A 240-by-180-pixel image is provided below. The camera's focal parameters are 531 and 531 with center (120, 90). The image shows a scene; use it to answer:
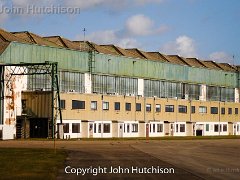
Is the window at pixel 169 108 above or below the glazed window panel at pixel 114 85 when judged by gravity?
below

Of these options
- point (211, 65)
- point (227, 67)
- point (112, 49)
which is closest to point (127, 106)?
point (112, 49)

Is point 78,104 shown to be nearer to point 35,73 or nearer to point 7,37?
point 35,73

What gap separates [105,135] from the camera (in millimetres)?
96188

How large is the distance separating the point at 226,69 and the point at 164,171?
112611 millimetres

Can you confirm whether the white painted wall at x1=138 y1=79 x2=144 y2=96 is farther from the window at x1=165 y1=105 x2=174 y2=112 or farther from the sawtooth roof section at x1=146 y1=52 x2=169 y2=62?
the sawtooth roof section at x1=146 y1=52 x2=169 y2=62

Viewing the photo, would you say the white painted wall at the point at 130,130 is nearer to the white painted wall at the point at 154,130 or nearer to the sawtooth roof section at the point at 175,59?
the white painted wall at the point at 154,130

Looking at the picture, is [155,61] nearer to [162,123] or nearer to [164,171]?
[162,123]

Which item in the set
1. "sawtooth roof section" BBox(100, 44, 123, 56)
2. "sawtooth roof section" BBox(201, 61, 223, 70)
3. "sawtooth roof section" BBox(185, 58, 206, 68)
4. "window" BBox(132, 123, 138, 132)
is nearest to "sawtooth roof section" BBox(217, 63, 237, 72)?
"sawtooth roof section" BBox(201, 61, 223, 70)

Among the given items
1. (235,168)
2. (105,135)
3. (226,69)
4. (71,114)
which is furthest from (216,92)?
(235,168)

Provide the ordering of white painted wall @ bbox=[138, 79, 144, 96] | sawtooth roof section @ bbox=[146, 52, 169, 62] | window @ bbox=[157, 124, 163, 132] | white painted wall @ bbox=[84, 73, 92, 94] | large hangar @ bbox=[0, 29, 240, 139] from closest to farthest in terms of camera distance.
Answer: large hangar @ bbox=[0, 29, 240, 139]
white painted wall @ bbox=[84, 73, 92, 94]
window @ bbox=[157, 124, 163, 132]
white painted wall @ bbox=[138, 79, 144, 96]
sawtooth roof section @ bbox=[146, 52, 169, 62]

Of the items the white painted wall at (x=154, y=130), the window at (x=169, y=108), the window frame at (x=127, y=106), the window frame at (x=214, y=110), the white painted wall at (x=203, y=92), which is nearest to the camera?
the window frame at (x=127, y=106)

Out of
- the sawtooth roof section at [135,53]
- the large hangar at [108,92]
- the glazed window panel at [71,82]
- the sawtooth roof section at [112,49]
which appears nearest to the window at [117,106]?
the large hangar at [108,92]

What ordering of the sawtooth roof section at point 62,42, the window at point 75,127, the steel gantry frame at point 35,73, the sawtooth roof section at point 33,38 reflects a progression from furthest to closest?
the sawtooth roof section at point 62,42 → the sawtooth roof section at point 33,38 → the window at point 75,127 → the steel gantry frame at point 35,73

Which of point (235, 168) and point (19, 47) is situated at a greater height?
point (19, 47)
